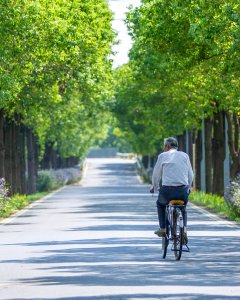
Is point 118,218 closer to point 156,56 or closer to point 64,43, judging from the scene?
point 64,43

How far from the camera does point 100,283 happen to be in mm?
15094

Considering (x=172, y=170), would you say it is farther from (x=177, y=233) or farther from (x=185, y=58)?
(x=185, y=58)

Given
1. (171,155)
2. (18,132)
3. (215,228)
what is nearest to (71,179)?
(18,132)

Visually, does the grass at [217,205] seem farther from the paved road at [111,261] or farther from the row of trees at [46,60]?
the row of trees at [46,60]

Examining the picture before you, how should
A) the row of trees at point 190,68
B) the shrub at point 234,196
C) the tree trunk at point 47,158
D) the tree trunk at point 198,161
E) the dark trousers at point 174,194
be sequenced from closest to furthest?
1. the dark trousers at point 174,194
2. the row of trees at point 190,68
3. the shrub at point 234,196
4. the tree trunk at point 198,161
5. the tree trunk at point 47,158

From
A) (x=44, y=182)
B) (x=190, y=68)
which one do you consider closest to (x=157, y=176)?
(x=190, y=68)

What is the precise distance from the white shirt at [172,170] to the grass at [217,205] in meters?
12.2

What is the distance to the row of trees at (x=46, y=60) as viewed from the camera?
109ft

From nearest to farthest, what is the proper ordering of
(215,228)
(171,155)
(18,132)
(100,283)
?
1. (100,283)
2. (171,155)
3. (215,228)
4. (18,132)

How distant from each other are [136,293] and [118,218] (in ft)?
67.4

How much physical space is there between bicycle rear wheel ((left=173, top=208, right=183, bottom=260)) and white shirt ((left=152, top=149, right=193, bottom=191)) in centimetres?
46

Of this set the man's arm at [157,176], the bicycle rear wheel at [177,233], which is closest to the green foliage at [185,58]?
the man's arm at [157,176]

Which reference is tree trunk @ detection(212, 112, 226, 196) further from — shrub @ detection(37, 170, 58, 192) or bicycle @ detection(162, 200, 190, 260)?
bicycle @ detection(162, 200, 190, 260)

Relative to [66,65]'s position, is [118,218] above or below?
below
